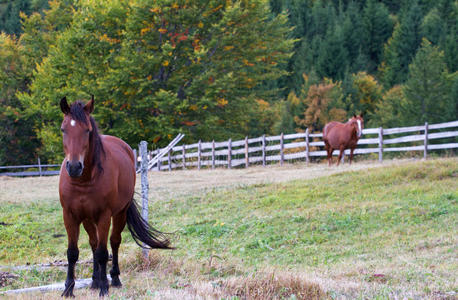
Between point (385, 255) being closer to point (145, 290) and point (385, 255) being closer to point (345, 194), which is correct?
point (145, 290)

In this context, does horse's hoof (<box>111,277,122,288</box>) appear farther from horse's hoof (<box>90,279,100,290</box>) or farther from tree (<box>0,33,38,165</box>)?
tree (<box>0,33,38,165</box>)

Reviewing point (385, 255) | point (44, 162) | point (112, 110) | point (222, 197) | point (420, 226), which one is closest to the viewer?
point (385, 255)

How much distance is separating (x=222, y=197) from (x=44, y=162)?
29.8 m

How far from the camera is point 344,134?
21547 millimetres

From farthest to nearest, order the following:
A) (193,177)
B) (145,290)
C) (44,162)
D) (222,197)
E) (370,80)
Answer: (370,80) → (44,162) → (193,177) → (222,197) → (145,290)

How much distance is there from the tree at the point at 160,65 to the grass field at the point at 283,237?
390 inches

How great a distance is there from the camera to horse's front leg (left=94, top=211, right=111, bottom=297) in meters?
5.76

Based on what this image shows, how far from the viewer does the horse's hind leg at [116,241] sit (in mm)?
6402

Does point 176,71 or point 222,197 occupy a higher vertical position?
point 176,71

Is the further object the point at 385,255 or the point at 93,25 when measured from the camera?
the point at 93,25

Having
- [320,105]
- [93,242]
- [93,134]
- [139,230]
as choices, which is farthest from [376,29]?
[93,134]

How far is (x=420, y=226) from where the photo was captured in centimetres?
1066

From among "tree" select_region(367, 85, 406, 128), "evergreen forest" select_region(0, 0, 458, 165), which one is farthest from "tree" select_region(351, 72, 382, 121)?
"evergreen forest" select_region(0, 0, 458, 165)

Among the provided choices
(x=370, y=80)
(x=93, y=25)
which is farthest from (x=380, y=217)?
(x=370, y=80)
